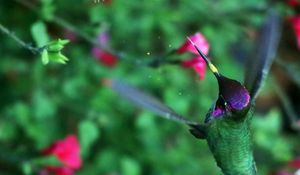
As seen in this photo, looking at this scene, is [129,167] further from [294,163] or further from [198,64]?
[198,64]

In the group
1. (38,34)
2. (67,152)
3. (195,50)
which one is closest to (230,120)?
(195,50)

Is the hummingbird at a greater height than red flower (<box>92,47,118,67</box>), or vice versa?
red flower (<box>92,47,118,67</box>)

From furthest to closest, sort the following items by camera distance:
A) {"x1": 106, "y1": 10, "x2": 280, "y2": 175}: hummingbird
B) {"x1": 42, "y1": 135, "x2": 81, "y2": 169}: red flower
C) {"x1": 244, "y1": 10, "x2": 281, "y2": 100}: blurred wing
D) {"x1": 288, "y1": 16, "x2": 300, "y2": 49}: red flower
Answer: {"x1": 288, "y1": 16, "x2": 300, "y2": 49}: red flower → {"x1": 42, "y1": 135, "x2": 81, "y2": 169}: red flower → {"x1": 244, "y1": 10, "x2": 281, "y2": 100}: blurred wing → {"x1": 106, "y1": 10, "x2": 280, "y2": 175}: hummingbird

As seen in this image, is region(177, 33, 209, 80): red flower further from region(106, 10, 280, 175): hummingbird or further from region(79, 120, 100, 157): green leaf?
region(79, 120, 100, 157): green leaf

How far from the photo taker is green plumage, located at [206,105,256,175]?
1.34 m

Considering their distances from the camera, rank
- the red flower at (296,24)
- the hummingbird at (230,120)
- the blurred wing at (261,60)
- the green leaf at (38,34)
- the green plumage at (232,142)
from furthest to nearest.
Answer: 1. the red flower at (296,24)
2. the green leaf at (38,34)
3. the blurred wing at (261,60)
4. the green plumage at (232,142)
5. the hummingbird at (230,120)

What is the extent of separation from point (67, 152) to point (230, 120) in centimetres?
85

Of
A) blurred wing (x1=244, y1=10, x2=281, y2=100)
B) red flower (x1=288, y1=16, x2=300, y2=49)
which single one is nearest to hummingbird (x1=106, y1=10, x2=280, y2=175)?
blurred wing (x1=244, y1=10, x2=281, y2=100)

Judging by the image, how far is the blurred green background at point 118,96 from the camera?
243cm

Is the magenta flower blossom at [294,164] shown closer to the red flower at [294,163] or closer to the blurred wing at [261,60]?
the red flower at [294,163]

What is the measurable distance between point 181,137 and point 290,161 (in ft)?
1.45

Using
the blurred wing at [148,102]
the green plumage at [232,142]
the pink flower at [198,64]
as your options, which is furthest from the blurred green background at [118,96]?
the green plumage at [232,142]

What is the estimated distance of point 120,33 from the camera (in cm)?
274

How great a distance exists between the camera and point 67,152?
2061 mm
